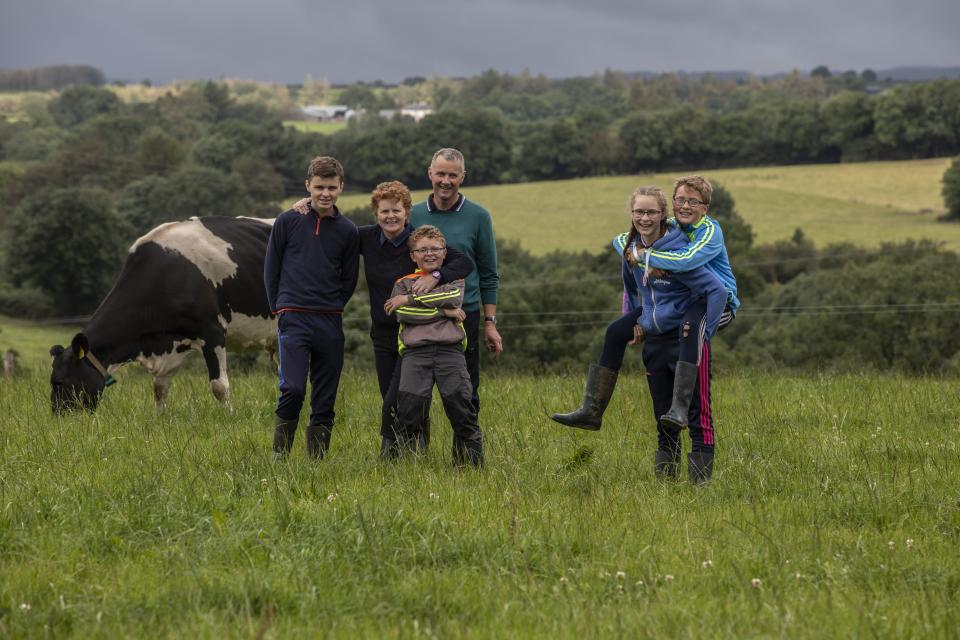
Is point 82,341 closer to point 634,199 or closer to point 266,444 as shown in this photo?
Answer: point 266,444

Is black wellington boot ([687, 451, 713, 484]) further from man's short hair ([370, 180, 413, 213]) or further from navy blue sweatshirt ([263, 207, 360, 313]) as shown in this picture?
navy blue sweatshirt ([263, 207, 360, 313])

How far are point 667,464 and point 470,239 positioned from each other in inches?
86.5

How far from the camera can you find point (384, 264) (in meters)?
8.10

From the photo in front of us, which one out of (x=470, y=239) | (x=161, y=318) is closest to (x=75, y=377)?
(x=161, y=318)

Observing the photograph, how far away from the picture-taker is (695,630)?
14.9 feet

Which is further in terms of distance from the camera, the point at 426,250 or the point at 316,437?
the point at 316,437

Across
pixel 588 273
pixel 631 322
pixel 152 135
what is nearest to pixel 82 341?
pixel 631 322

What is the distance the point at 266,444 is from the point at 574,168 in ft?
357

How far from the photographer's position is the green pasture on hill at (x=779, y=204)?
80812mm

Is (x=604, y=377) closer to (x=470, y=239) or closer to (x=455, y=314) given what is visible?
(x=455, y=314)

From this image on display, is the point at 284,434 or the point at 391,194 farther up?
the point at 391,194

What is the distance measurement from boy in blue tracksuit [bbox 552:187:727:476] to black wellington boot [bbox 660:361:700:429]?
2 cm

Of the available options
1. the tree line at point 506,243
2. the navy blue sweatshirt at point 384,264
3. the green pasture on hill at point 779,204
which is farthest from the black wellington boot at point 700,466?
the green pasture on hill at point 779,204

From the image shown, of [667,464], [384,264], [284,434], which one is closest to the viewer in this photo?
[667,464]
